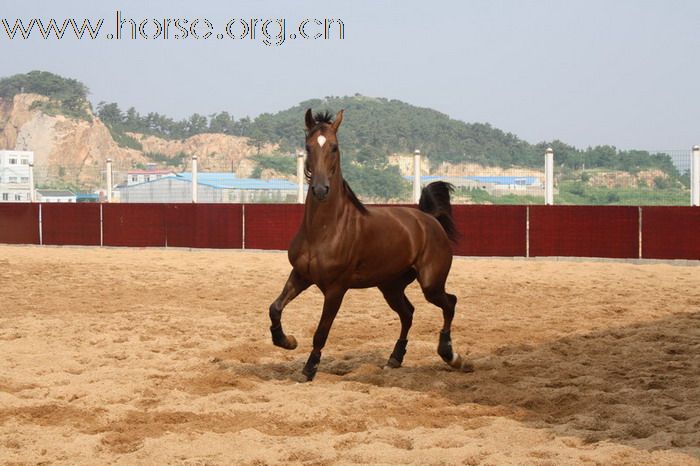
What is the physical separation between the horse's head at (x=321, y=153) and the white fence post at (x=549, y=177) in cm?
1402

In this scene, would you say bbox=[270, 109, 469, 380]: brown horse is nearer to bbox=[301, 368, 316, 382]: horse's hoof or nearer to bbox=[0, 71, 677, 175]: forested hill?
bbox=[301, 368, 316, 382]: horse's hoof

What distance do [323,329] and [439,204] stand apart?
2108mm

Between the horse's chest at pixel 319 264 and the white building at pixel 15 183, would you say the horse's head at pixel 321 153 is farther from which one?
the white building at pixel 15 183

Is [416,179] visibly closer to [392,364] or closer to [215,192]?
[215,192]

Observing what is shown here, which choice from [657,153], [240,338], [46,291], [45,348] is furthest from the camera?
[657,153]

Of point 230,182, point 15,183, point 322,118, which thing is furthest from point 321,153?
point 230,182

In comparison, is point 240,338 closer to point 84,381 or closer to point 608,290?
point 84,381

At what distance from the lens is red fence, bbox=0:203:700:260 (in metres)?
18.7

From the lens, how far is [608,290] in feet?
45.6

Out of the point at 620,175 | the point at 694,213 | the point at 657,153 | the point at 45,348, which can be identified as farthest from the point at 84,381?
the point at 620,175

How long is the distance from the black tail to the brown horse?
0.46 metres

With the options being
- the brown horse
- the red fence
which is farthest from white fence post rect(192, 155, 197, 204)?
the brown horse

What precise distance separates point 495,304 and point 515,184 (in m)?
11.2

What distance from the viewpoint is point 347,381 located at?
7273 millimetres
